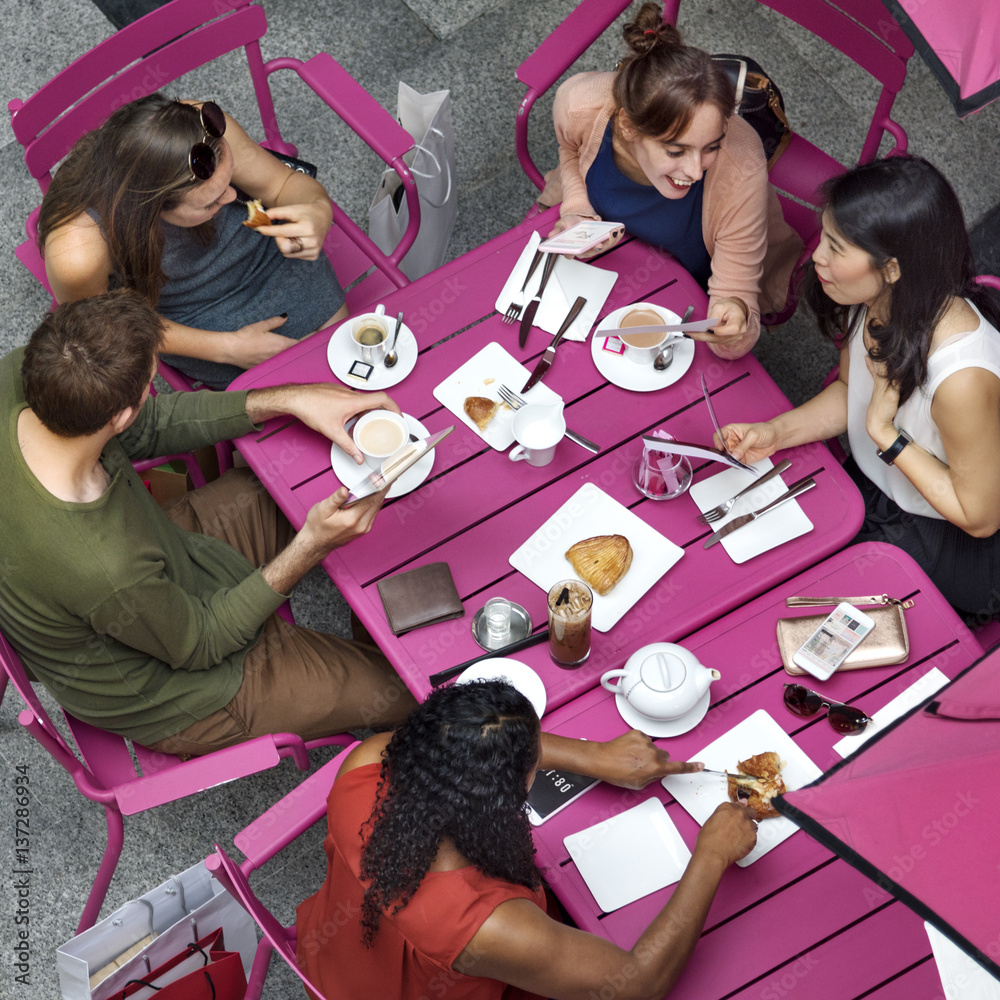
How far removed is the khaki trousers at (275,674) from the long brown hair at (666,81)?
130 centimetres

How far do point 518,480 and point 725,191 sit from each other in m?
0.87

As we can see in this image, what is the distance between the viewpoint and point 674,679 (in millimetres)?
1853

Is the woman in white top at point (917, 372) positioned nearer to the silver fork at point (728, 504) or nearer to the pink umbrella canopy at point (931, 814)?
the silver fork at point (728, 504)

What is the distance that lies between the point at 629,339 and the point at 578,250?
227 millimetres

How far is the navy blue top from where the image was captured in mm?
2428

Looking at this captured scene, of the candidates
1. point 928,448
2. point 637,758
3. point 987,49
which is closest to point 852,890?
point 637,758

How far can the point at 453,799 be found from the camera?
5.15 feet

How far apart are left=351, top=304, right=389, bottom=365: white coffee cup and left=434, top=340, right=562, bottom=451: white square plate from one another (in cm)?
17

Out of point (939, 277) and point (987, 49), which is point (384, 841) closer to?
point (939, 277)

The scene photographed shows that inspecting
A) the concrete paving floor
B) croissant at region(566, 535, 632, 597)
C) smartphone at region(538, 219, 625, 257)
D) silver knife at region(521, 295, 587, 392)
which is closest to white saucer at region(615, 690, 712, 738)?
croissant at region(566, 535, 632, 597)

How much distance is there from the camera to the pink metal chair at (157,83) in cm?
242

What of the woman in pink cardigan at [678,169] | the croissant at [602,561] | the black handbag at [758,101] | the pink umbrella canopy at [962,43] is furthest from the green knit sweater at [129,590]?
the pink umbrella canopy at [962,43]

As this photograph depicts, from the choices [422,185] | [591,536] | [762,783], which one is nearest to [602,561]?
[591,536]

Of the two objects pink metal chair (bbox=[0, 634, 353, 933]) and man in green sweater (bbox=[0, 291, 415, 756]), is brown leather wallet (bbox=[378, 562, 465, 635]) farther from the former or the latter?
pink metal chair (bbox=[0, 634, 353, 933])
